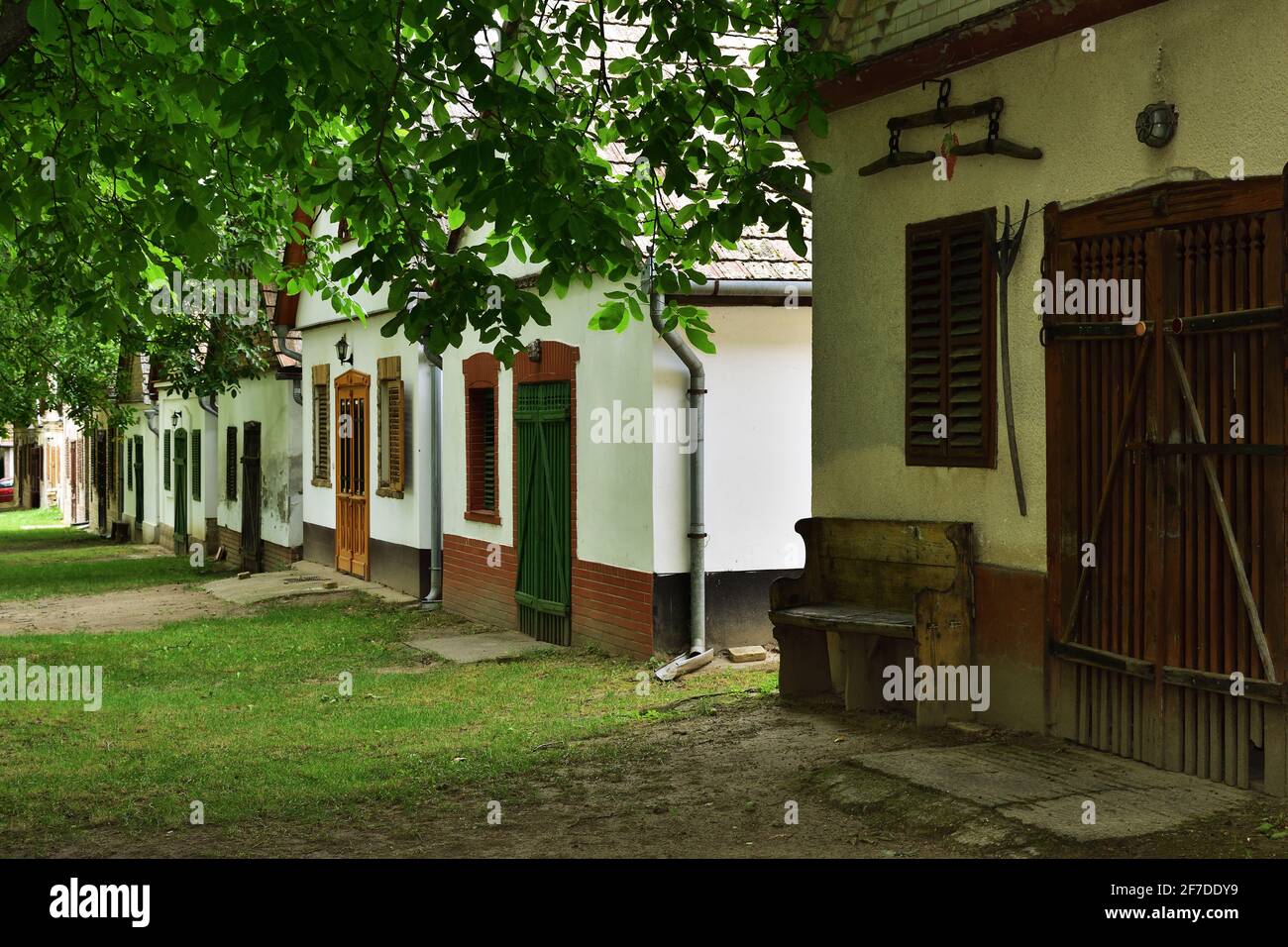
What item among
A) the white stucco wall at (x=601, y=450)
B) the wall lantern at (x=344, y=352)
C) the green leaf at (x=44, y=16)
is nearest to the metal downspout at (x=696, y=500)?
the white stucco wall at (x=601, y=450)

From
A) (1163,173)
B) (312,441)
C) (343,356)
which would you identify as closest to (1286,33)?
(1163,173)

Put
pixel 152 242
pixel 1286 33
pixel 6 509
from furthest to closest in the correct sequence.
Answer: pixel 6 509 → pixel 152 242 → pixel 1286 33

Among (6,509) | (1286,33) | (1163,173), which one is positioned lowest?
(6,509)

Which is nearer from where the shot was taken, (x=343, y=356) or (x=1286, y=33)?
(x=1286, y=33)

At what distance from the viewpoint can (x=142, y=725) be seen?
10.4m

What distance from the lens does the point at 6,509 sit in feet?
194

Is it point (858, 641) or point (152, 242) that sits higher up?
point (152, 242)

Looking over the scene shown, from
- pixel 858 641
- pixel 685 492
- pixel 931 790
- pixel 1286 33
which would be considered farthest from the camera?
pixel 685 492

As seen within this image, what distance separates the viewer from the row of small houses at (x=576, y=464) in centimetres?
1212

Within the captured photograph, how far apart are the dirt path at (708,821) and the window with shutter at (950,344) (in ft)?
5.57

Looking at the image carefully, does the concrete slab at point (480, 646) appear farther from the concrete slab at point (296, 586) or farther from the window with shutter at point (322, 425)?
the window with shutter at point (322, 425)

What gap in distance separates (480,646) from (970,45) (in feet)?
26.5
